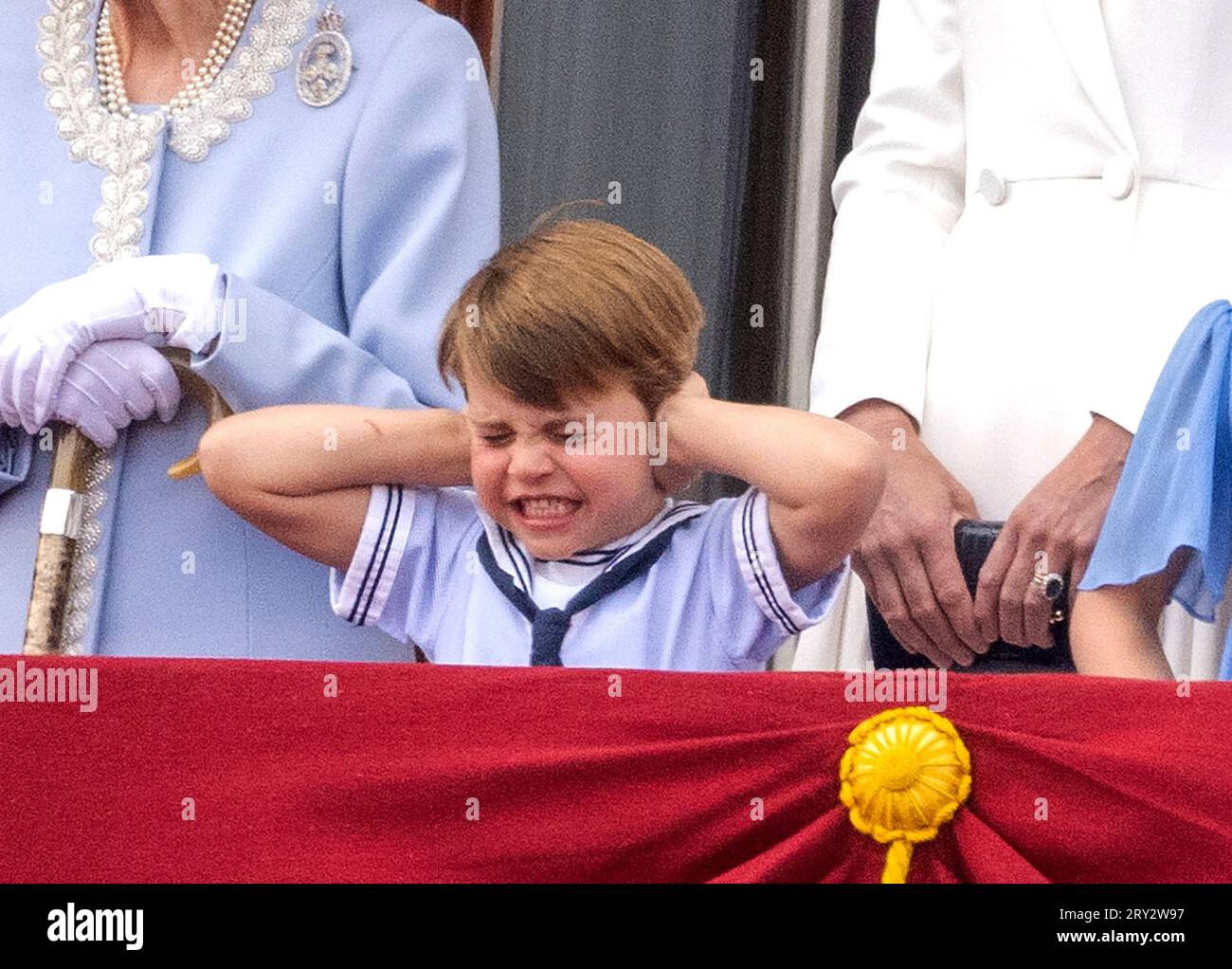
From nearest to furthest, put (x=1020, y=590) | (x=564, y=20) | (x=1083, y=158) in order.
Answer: (x=1020, y=590) → (x=1083, y=158) → (x=564, y=20)

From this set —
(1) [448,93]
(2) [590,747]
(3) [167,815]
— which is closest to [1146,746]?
(2) [590,747]

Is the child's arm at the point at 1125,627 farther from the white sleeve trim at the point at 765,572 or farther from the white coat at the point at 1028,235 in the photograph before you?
the white sleeve trim at the point at 765,572

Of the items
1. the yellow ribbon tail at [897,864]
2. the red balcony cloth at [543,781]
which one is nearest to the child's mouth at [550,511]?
the red balcony cloth at [543,781]

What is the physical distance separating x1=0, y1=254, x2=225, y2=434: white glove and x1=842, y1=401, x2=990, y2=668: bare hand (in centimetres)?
51

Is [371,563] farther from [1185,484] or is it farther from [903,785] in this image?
[1185,484]

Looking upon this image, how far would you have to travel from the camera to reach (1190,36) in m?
1.63

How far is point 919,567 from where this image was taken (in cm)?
159

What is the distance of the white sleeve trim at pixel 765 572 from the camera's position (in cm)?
145

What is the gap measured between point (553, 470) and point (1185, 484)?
1.45ft

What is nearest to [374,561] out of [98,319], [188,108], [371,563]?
[371,563]
